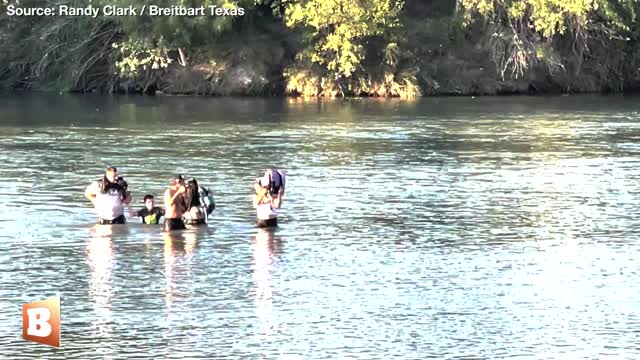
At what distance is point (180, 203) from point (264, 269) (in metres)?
3.49

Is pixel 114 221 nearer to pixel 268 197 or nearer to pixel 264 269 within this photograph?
pixel 268 197

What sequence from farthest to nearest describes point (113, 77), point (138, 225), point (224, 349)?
point (113, 77) → point (138, 225) → point (224, 349)

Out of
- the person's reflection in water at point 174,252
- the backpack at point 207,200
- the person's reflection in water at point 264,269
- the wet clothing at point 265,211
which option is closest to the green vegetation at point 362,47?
the backpack at point 207,200

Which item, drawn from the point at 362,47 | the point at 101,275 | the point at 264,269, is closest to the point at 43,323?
the point at 101,275

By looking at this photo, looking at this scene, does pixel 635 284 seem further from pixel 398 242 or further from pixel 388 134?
pixel 388 134

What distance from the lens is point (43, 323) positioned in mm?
13680

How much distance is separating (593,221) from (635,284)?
17.6ft

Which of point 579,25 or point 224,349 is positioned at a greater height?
point 579,25

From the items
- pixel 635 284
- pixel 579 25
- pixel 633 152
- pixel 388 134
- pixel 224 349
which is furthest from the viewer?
pixel 579 25

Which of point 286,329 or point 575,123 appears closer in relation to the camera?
point 286,329

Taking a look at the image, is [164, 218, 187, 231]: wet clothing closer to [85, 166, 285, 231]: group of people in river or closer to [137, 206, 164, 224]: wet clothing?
[85, 166, 285, 231]: group of people in river

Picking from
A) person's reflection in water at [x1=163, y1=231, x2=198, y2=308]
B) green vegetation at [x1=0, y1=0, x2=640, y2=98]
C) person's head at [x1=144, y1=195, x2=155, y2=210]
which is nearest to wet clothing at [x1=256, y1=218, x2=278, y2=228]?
person's reflection in water at [x1=163, y1=231, x2=198, y2=308]

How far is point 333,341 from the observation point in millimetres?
14352

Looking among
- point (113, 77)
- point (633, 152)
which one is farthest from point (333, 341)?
point (113, 77)
